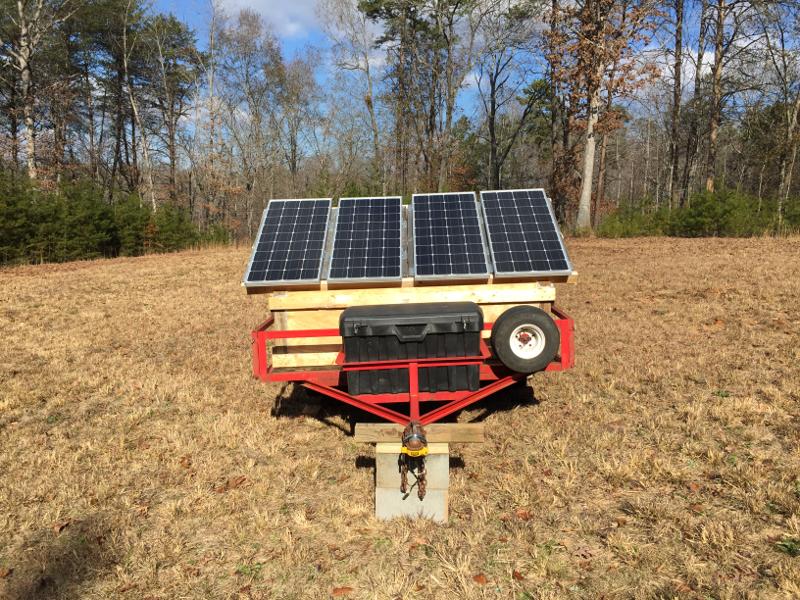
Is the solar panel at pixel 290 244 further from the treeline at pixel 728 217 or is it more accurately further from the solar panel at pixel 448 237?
the treeline at pixel 728 217

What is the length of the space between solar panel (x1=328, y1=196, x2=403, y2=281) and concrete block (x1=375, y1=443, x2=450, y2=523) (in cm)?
175

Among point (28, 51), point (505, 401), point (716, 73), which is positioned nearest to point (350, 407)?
point (505, 401)

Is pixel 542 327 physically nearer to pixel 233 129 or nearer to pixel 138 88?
pixel 233 129

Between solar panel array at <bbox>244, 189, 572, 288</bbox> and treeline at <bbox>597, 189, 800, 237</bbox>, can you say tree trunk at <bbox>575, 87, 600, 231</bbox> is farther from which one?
solar panel array at <bbox>244, 189, 572, 288</bbox>

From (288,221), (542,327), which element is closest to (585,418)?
(542,327)

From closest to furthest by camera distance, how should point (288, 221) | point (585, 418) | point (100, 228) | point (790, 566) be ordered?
point (790, 566)
point (585, 418)
point (288, 221)
point (100, 228)

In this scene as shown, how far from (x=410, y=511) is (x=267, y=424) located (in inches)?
95.0

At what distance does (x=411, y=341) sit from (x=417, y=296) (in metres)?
0.97

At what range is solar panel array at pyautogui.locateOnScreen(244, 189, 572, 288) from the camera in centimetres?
484

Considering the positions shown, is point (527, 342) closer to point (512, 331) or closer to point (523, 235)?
point (512, 331)

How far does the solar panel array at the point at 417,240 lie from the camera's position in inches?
191

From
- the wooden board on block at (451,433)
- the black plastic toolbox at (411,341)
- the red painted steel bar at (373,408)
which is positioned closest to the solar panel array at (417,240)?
the black plastic toolbox at (411,341)

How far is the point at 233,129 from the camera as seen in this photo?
36594 millimetres

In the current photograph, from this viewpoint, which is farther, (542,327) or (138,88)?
(138,88)
